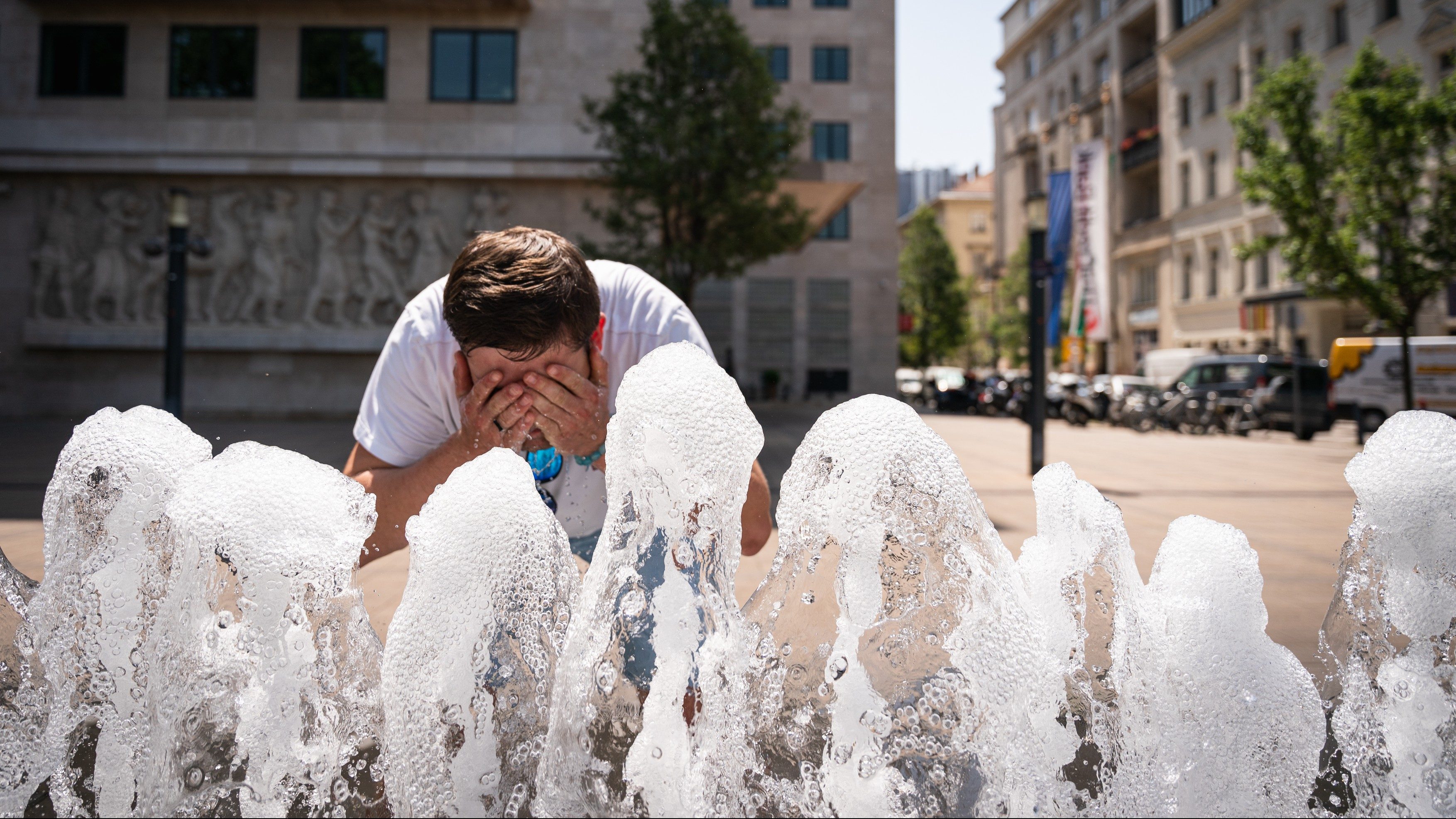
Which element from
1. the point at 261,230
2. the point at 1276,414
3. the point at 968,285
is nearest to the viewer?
the point at 1276,414

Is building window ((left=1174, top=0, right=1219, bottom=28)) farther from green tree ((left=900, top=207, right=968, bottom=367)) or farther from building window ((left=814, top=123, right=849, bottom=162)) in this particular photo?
green tree ((left=900, top=207, right=968, bottom=367))

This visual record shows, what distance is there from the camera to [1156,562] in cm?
182

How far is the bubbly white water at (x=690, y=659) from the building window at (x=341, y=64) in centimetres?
1929

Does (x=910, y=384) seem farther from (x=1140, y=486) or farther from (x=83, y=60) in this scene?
(x=1140, y=486)

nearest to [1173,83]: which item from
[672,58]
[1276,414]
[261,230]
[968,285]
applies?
[968,285]

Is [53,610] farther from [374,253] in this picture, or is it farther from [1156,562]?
[374,253]

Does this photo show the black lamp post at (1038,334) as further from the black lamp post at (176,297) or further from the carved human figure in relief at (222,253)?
the carved human figure in relief at (222,253)

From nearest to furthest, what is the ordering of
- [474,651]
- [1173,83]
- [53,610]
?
[474,651]
[53,610]
[1173,83]

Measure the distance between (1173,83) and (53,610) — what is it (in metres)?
36.8

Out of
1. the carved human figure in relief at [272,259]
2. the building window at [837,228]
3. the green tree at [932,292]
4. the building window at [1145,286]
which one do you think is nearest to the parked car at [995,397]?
the building window at [837,228]

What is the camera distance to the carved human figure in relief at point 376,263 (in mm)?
17766

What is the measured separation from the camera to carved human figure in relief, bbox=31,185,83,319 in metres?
17.7

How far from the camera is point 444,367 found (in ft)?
6.87

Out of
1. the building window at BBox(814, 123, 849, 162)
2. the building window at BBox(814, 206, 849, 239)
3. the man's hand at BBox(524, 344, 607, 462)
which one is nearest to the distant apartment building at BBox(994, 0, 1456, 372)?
the building window at BBox(814, 123, 849, 162)
